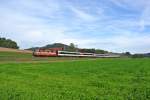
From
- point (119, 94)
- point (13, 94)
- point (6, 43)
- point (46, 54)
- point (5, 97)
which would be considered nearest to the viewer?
point (5, 97)

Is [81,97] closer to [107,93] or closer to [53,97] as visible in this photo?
[53,97]

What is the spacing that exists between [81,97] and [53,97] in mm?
1083

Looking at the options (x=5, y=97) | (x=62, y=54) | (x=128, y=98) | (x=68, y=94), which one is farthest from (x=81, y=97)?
(x=62, y=54)

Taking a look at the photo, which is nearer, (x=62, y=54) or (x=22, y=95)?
(x=22, y=95)

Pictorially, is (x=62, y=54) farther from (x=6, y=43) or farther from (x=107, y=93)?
(x=107, y=93)

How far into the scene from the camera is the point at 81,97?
1311 cm

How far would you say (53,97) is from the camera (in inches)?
504

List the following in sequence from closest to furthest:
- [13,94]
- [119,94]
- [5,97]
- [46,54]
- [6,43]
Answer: [5,97]
[13,94]
[119,94]
[46,54]
[6,43]

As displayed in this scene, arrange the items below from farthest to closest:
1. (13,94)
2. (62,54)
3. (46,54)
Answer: (62,54) → (46,54) → (13,94)

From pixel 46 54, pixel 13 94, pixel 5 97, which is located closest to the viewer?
pixel 5 97

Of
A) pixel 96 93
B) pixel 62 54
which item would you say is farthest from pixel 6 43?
pixel 96 93

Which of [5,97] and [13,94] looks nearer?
[5,97]

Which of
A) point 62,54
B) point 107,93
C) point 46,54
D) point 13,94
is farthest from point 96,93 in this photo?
point 62,54

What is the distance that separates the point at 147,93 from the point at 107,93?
1670mm
